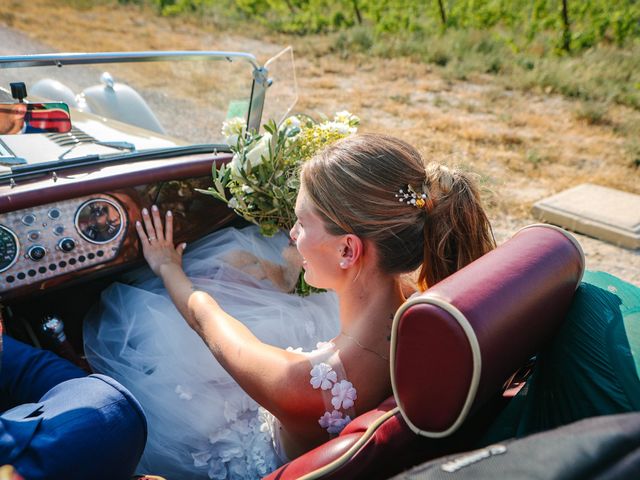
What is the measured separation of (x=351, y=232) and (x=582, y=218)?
10.6 ft

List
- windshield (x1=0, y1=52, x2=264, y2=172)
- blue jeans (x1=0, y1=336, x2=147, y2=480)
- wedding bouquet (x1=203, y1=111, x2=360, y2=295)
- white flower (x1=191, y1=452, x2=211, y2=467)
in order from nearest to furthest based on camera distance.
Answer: blue jeans (x1=0, y1=336, x2=147, y2=480) < white flower (x1=191, y1=452, x2=211, y2=467) < wedding bouquet (x1=203, y1=111, x2=360, y2=295) < windshield (x1=0, y1=52, x2=264, y2=172)

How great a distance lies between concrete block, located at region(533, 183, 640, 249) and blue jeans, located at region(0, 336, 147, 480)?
3.61 m

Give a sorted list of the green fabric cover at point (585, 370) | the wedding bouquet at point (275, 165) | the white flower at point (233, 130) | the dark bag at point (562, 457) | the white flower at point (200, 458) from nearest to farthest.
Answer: the dark bag at point (562, 457) < the green fabric cover at point (585, 370) < the white flower at point (200, 458) < the wedding bouquet at point (275, 165) < the white flower at point (233, 130)

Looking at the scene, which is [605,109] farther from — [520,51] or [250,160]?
[250,160]

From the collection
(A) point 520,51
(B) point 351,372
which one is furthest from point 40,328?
(A) point 520,51

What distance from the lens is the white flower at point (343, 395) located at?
1.29 meters

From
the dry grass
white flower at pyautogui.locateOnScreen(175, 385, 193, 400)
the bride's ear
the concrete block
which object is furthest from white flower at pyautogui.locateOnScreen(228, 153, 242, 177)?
the concrete block

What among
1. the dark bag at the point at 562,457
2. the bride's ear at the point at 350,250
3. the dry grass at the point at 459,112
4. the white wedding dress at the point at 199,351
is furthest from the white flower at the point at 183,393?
the dry grass at the point at 459,112

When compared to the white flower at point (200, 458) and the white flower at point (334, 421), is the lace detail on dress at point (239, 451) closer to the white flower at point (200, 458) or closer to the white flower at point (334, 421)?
the white flower at point (200, 458)

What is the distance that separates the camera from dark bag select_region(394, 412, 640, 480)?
679 millimetres

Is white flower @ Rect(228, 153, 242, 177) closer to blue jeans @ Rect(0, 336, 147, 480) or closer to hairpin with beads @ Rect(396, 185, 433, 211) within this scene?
hairpin with beads @ Rect(396, 185, 433, 211)

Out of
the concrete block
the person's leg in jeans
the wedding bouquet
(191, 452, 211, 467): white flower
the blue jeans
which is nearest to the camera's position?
the blue jeans

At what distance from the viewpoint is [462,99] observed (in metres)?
6.96

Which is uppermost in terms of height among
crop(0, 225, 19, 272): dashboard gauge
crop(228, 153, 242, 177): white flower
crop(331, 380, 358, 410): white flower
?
crop(228, 153, 242, 177): white flower
